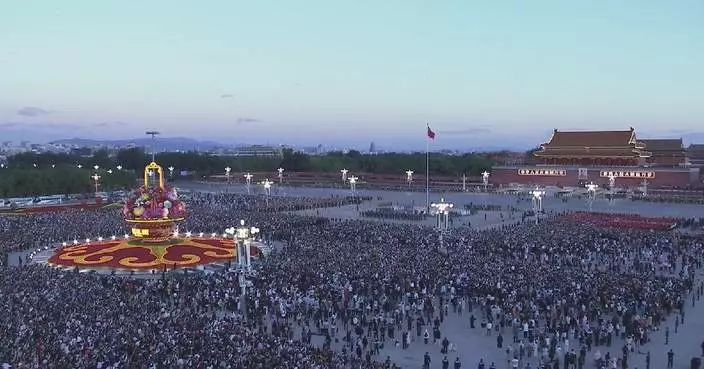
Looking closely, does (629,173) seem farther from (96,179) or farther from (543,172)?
(96,179)

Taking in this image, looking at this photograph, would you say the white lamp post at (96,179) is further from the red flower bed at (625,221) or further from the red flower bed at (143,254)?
the red flower bed at (625,221)

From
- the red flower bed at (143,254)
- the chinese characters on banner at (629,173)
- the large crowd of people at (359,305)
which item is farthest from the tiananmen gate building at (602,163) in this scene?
the red flower bed at (143,254)

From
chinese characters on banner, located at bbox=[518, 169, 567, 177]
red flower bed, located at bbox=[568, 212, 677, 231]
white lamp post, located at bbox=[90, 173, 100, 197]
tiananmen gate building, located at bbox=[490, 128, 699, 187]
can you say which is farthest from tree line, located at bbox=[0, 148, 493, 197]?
red flower bed, located at bbox=[568, 212, 677, 231]

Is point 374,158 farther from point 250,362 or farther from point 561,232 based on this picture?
point 250,362

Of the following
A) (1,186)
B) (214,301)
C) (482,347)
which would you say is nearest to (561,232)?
(482,347)

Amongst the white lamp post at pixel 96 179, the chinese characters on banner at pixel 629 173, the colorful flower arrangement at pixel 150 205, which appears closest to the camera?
the colorful flower arrangement at pixel 150 205

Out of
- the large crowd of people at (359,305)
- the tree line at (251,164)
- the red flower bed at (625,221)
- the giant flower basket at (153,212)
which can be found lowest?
the large crowd of people at (359,305)

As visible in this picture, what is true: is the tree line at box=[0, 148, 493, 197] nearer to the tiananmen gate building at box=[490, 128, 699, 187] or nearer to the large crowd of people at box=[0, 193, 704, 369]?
the tiananmen gate building at box=[490, 128, 699, 187]
